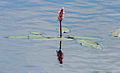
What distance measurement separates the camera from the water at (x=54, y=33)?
10.6 feet

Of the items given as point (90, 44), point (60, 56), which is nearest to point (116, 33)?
point (90, 44)

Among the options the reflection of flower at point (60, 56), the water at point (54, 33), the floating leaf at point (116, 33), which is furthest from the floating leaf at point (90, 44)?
the floating leaf at point (116, 33)

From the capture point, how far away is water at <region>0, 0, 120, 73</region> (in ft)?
10.6

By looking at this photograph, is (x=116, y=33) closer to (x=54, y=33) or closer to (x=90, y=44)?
(x=90, y=44)

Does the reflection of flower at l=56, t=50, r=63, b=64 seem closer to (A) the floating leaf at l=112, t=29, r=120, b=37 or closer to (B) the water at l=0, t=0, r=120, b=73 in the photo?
(B) the water at l=0, t=0, r=120, b=73

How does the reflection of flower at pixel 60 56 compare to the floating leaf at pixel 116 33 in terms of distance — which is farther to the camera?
the floating leaf at pixel 116 33

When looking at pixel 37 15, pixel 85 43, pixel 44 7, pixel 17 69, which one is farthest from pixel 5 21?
pixel 17 69

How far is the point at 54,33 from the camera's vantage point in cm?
432

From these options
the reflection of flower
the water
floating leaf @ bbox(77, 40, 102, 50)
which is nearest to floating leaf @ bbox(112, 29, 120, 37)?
the water

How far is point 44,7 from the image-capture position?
569 cm

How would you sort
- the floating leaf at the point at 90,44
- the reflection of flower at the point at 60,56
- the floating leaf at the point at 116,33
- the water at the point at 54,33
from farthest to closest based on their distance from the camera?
1. the floating leaf at the point at 116,33
2. the floating leaf at the point at 90,44
3. the reflection of flower at the point at 60,56
4. the water at the point at 54,33

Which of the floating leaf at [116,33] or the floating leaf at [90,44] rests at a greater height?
the floating leaf at [116,33]

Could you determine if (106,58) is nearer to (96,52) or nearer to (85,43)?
(96,52)

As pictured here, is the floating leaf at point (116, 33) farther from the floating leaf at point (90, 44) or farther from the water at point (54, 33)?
the floating leaf at point (90, 44)
